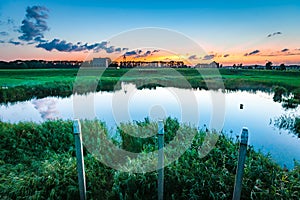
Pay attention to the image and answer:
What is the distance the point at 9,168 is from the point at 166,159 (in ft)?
13.1

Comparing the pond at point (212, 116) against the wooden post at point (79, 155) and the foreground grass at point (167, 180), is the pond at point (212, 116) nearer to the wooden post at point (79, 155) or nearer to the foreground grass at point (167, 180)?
the foreground grass at point (167, 180)

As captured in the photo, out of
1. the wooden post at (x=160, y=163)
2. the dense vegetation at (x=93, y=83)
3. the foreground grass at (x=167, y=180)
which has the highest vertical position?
the dense vegetation at (x=93, y=83)

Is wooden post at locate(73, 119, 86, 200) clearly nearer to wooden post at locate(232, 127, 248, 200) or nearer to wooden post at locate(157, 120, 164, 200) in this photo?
wooden post at locate(157, 120, 164, 200)

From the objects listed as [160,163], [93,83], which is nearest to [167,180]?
[160,163]

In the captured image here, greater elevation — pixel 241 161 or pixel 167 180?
pixel 241 161

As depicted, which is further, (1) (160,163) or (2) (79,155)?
(1) (160,163)

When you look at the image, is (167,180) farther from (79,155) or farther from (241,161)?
(79,155)

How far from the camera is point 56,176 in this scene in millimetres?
4781

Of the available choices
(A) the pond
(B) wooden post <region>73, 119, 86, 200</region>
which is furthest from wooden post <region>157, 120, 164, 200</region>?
(A) the pond

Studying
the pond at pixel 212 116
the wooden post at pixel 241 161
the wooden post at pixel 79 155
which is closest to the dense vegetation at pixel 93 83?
the pond at pixel 212 116

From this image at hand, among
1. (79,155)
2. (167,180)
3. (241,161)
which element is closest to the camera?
(241,161)

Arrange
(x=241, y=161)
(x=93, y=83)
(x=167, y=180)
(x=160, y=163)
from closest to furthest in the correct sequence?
1. (x=241, y=161)
2. (x=160, y=163)
3. (x=167, y=180)
4. (x=93, y=83)

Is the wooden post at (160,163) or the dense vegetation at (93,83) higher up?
the dense vegetation at (93,83)

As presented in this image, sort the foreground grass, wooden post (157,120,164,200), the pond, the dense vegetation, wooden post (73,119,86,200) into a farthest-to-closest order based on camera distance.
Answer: the dense vegetation < the pond < the foreground grass < wooden post (157,120,164,200) < wooden post (73,119,86,200)
